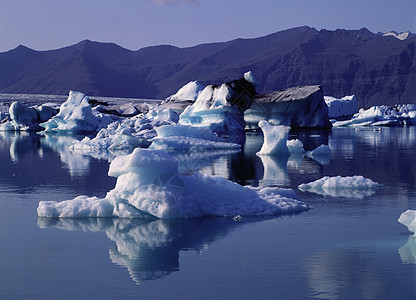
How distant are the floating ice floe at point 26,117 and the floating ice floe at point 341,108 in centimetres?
2452

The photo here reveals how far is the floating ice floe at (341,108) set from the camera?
2170 inches

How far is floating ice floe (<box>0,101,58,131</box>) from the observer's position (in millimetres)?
41347

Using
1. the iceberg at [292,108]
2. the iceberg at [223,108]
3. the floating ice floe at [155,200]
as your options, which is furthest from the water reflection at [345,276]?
the iceberg at [292,108]

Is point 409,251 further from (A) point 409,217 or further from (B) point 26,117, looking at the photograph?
(B) point 26,117

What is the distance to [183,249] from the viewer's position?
6.69m

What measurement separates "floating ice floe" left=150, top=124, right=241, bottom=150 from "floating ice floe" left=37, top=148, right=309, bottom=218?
12717 mm

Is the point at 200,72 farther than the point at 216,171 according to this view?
Yes

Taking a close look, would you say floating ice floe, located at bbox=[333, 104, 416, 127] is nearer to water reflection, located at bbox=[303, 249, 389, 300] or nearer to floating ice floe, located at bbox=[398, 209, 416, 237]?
floating ice floe, located at bbox=[398, 209, 416, 237]

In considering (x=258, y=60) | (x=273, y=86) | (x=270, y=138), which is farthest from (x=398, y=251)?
(x=258, y=60)

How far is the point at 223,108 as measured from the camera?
1289 inches

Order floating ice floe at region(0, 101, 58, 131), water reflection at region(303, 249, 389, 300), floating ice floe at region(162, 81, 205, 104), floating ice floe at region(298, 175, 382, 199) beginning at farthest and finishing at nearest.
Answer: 1. floating ice floe at region(162, 81, 205, 104)
2. floating ice floe at region(0, 101, 58, 131)
3. floating ice floe at region(298, 175, 382, 199)
4. water reflection at region(303, 249, 389, 300)

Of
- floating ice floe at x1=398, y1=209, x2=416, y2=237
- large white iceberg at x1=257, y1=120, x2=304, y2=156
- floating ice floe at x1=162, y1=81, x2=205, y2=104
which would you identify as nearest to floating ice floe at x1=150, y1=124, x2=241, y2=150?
large white iceberg at x1=257, y1=120, x2=304, y2=156

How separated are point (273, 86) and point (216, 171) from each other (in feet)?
498

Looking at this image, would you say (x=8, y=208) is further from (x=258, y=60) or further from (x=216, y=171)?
(x=258, y=60)
